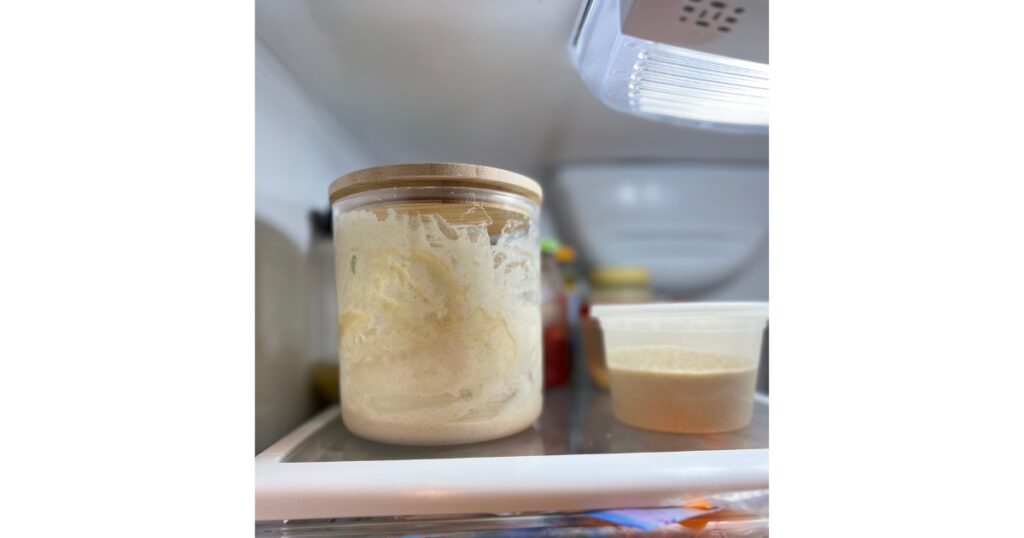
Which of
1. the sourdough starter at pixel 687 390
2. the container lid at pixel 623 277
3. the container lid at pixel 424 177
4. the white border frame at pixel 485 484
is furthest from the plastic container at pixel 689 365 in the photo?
the container lid at pixel 623 277

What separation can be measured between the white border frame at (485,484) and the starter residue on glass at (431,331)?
6 cm

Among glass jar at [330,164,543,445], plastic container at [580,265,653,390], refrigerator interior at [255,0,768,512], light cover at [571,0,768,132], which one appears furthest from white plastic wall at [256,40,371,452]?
plastic container at [580,265,653,390]

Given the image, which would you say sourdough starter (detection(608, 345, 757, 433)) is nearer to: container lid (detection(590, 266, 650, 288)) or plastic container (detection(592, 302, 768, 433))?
plastic container (detection(592, 302, 768, 433))

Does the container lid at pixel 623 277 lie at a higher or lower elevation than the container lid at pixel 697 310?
lower

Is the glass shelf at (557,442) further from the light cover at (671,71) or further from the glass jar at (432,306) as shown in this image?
the light cover at (671,71)

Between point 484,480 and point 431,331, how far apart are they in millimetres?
146

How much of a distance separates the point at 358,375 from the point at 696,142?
30.7 inches

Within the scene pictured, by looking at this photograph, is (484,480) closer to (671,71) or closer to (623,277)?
(671,71)

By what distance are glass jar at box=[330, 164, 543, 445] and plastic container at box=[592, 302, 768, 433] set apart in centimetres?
17

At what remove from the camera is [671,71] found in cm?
55

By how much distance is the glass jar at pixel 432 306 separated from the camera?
45 centimetres
